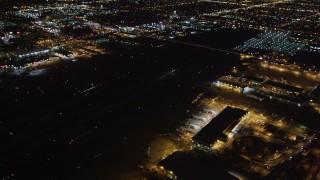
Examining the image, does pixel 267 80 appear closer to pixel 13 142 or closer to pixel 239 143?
pixel 239 143

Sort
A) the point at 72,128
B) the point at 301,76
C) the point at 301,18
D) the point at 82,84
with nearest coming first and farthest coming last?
the point at 72,128, the point at 82,84, the point at 301,76, the point at 301,18

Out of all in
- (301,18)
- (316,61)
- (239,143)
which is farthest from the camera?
(301,18)

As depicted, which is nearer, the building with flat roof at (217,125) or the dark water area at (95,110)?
the dark water area at (95,110)

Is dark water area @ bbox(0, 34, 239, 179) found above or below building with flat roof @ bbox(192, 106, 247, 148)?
below

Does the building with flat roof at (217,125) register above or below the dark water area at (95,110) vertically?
above

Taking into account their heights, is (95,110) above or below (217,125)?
below

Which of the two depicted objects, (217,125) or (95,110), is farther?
(95,110)

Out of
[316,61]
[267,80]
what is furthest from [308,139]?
[316,61]

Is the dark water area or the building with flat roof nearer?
the dark water area
